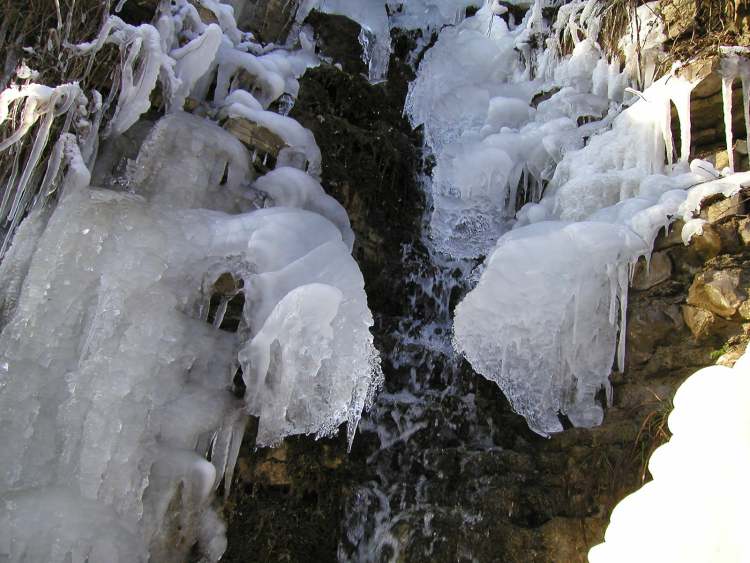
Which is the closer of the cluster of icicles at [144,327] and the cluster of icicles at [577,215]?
the cluster of icicles at [577,215]

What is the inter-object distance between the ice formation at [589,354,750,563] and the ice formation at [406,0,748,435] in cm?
263

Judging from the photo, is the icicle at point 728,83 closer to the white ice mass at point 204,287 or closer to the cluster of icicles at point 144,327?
the white ice mass at point 204,287

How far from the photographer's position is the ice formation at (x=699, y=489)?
170 centimetres

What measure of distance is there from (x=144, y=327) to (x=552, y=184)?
3757 millimetres

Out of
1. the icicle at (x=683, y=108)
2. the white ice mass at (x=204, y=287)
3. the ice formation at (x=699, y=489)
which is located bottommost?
the ice formation at (x=699, y=489)

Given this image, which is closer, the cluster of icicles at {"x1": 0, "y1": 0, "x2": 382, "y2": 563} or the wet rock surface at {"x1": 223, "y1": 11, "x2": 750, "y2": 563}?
the cluster of icicles at {"x1": 0, "y1": 0, "x2": 382, "y2": 563}

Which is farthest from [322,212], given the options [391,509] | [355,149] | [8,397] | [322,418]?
[8,397]

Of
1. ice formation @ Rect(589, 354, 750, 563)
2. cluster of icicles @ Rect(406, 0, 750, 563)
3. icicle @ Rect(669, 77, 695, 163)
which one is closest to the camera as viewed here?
ice formation @ Rect(589, 354, 750, 563)

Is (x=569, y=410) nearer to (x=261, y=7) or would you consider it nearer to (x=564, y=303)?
(x=564, y=303)

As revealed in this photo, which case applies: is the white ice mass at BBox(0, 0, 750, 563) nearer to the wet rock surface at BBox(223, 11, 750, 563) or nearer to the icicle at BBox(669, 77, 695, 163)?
the icicle at BBox(669, 77, 695, 163)

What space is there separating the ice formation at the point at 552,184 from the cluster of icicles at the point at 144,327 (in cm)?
113

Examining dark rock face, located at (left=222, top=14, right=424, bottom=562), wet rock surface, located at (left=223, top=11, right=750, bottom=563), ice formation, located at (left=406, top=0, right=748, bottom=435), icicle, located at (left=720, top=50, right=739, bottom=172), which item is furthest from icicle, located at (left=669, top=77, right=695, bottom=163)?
dark rock face, located at (left=222, top=14, right=424, bottom=562)

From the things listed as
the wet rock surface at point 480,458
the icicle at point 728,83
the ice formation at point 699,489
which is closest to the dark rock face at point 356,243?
the wet rock surface at point 480,458

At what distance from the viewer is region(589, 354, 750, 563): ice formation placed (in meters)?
1.70
